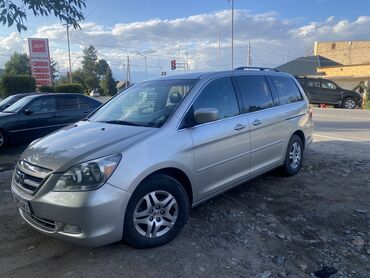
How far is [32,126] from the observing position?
32.2ft

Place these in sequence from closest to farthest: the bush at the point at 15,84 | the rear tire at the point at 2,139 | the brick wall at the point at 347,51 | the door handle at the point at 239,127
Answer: the door handle at the point at 239,127
the rear tire at the point at 2,139
the bush at the point at 15,84
the brick wall at the point at 347,51

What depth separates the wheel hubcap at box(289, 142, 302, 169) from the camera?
5907mm

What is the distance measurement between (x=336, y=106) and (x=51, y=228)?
939 inches

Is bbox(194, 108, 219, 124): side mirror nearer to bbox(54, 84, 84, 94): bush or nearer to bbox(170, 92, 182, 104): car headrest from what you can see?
bbox(170, 92, 182, 104): car headrest

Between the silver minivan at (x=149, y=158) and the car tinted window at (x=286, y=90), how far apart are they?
1.39 feet

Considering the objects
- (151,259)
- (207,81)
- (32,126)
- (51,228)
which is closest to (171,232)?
(151,259)

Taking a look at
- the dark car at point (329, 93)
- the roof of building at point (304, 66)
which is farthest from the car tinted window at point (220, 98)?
the roof of building at point (304, 66)

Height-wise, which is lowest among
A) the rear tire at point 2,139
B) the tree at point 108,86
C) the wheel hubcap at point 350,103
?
the tree at point 108,86

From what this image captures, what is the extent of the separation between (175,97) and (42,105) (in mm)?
7193

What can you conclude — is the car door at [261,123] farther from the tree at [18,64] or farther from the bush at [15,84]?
the tree at [18,64]

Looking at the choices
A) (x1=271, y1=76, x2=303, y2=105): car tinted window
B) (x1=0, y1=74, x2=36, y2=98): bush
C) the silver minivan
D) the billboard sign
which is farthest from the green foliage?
the silver minivan

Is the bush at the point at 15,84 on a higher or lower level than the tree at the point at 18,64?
lower

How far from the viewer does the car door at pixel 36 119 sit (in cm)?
970

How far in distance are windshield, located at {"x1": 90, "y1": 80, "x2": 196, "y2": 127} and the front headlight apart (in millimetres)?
843
